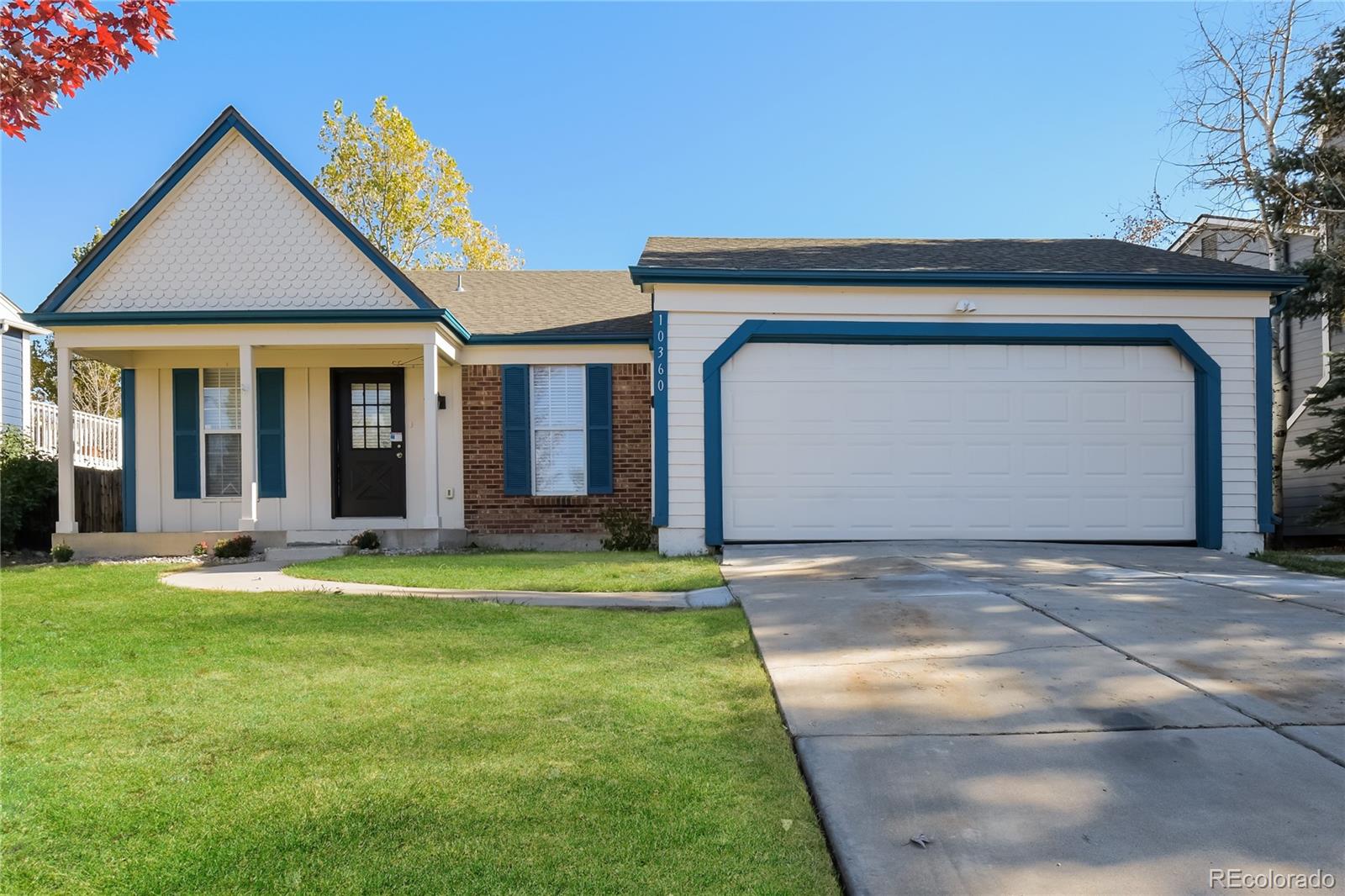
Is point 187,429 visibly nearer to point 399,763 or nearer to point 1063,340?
point 399,763

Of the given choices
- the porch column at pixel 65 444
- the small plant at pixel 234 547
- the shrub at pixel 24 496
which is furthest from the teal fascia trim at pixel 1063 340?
the shrub at pixel 24 496

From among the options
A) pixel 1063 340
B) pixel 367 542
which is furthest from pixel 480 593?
pixel 1063 340

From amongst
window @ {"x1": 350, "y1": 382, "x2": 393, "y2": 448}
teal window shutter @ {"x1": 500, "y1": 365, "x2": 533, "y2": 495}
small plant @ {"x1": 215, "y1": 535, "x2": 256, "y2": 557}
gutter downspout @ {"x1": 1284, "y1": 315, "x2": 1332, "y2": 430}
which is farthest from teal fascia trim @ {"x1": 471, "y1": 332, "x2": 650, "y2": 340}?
gutter downspout @ {"x1": 1284, "y1": 315, "x2": 1332, "y2": 430}

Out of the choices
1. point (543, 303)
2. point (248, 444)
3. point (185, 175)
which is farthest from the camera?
point (543, 303)

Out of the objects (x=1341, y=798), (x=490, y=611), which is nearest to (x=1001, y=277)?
(x=490, y=611)

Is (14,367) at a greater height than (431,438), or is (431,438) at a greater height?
(14,367)

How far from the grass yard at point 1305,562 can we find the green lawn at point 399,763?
6.02 meters

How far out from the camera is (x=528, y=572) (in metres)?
8.50

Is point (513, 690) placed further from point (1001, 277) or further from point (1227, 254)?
point (1227, 254)

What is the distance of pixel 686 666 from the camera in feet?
15.8

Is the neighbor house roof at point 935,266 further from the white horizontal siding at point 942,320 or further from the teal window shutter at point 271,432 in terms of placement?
the teal window shutter at point 271,432

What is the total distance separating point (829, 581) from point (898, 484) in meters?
3.45

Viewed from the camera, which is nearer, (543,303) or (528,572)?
(528,572)

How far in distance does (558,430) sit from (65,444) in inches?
248
